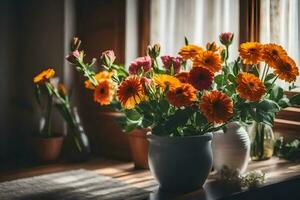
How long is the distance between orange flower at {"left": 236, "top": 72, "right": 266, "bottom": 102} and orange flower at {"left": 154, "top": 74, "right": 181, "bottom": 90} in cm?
18

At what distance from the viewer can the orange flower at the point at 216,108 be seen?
4.37ft

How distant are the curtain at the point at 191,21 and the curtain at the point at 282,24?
0.13 meters

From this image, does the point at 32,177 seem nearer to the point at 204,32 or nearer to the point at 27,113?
the point at 27,113

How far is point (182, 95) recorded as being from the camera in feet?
4.39

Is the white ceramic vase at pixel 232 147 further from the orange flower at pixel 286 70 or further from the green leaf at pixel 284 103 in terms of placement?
the orange flower at pixel 286 70

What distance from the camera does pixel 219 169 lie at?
1724 millimetres

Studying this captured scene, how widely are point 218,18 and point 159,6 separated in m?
0.27

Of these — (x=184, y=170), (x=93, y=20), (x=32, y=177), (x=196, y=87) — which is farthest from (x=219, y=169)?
(x=93, y=20)

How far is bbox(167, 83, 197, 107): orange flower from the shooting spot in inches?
52.7

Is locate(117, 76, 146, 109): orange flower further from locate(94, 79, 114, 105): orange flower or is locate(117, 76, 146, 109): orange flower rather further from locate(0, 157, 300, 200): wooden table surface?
locate(0, 157, 300, 200): wooden table surface

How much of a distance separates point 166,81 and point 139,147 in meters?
0.56

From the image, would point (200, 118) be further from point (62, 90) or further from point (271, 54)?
point (62, 90)

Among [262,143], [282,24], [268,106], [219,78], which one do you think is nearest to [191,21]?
[282,24]

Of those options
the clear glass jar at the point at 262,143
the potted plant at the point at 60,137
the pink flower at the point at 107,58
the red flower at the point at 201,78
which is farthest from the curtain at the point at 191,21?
the red flower at the point at 201,78
